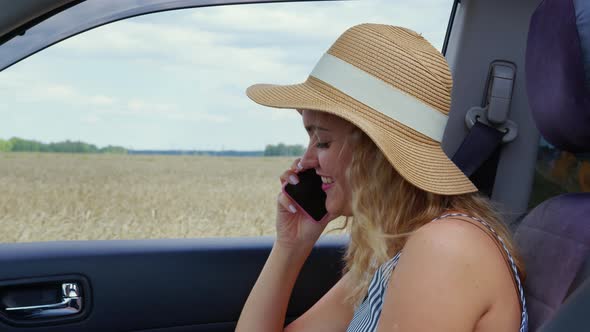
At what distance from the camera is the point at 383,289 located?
4.73ft

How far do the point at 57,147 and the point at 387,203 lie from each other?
255 inches

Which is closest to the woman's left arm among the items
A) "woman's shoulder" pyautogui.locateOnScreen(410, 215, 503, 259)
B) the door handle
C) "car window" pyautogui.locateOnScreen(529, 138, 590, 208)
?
"woman's shoulder" pyautogui.locateOnScreen(410, 215, 503, 259)

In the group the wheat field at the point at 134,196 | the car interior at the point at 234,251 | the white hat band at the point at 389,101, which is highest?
the white hat band at the point at 389,101

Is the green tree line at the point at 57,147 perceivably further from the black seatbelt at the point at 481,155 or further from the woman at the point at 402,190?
the woman at the point at 402,190

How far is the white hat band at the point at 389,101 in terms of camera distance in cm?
143

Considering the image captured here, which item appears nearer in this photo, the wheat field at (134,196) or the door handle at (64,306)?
the door handle at (64,306)

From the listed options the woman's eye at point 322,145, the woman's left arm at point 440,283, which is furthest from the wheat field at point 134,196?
the woman's left arm at point 440,283

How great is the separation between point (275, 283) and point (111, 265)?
22.3 inches

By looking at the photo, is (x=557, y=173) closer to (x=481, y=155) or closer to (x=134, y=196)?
(x=481, y=155)

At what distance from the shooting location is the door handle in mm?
2160

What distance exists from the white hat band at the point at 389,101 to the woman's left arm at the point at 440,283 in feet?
0.77

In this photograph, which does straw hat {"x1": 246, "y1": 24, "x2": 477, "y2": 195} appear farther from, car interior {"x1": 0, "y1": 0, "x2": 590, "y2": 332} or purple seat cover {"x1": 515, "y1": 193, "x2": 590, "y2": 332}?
car interior {"x1": 0, "y1": 0, "x2": 590, "y2": 332}

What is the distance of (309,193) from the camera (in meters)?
1.89

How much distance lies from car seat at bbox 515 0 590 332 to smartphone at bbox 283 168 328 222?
0.55 metres
